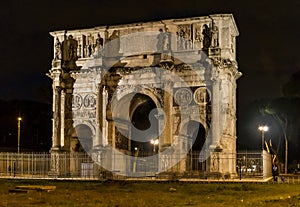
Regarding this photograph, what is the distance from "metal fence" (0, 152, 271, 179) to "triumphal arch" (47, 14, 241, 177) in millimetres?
124

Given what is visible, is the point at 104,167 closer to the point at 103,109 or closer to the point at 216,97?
the point at 103,109

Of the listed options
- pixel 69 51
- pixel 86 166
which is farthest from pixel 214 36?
pixel 86 166

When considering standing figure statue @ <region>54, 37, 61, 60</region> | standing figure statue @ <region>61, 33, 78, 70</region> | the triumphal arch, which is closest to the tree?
the triumphal arch

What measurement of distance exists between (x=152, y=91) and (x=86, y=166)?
19.0 ft

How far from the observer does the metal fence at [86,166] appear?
101ft

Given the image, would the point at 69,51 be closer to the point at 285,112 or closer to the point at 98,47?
the point at 98,47

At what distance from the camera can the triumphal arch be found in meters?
31.8

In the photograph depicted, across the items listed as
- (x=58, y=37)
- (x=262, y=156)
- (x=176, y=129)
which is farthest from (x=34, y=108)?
(x=262, y=156)

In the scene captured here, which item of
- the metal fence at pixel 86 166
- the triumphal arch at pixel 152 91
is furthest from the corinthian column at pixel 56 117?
the metal fence at pixel 86 166

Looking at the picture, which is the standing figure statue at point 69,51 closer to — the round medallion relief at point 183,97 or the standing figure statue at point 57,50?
the standing figure statue at point 57,50

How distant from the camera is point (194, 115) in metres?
32.6

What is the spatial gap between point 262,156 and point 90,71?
38.2ft

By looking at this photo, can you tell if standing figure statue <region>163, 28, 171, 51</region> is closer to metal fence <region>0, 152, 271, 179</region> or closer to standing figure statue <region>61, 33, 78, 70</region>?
standing figure statue <region>61, 33, 78, 70</region>

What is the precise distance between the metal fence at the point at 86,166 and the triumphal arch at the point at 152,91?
0.12 m
